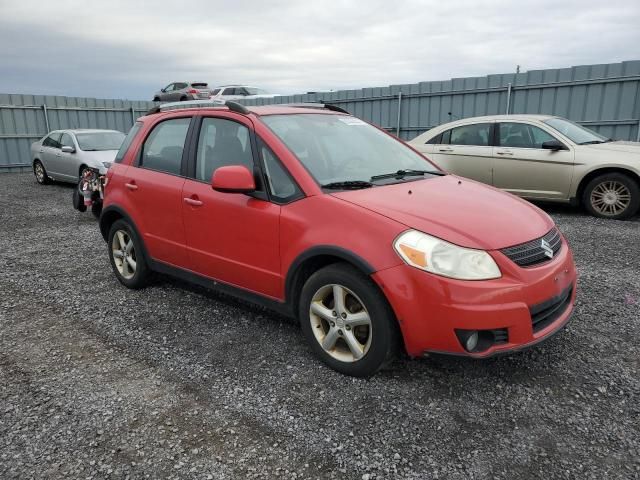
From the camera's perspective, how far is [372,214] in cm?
287

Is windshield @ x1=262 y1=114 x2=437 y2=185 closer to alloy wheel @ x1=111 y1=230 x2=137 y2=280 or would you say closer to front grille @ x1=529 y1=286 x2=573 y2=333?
front grille @ x1=529 y1=286 x2=573 y2=333

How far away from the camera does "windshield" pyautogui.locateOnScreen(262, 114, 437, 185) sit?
340 cm

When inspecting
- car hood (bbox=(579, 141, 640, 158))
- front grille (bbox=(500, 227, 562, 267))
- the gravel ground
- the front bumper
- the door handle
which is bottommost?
the gravel ground

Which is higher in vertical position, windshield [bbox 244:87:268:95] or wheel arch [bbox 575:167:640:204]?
windshield [bbox 244:87:268:95]

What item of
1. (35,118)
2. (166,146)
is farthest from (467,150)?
(35,118)

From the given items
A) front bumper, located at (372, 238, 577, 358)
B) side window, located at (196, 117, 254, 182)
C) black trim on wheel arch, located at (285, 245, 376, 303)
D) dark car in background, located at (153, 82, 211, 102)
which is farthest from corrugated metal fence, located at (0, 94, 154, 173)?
front bumper, located at (372, 238, 577, 358)

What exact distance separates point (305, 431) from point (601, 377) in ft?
6.30

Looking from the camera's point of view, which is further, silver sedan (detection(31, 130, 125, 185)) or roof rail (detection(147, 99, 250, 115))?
silver sedan (detection(31, 130, 125, 185))

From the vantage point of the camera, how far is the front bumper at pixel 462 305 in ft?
8.50

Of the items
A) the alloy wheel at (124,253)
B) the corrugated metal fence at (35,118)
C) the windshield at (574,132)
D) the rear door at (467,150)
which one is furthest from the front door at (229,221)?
the corrugated metal fence at (35,118)

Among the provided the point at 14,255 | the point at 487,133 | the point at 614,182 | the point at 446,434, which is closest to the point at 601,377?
the point at 446,434

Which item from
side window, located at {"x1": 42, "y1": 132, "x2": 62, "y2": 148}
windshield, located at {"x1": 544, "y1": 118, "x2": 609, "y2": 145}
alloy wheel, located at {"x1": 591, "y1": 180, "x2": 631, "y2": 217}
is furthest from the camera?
side window, located at {"x1": 42, "y1": 132, "x2": 62, "y2": 148}

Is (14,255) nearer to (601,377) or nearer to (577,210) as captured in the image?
(601,377)

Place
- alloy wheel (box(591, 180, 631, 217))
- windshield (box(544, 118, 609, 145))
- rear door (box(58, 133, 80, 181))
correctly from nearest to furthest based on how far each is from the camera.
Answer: alloy wheel (box(591, 180, 631, 217)) → windshield (box(544, 118, 609, 145)) → rear door (box(58, 133, 80, 181))
